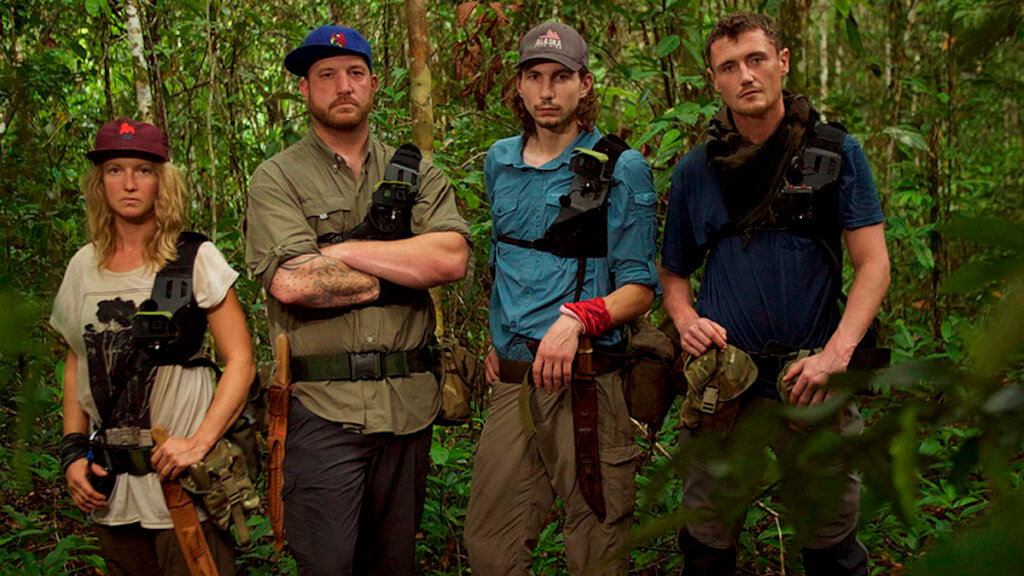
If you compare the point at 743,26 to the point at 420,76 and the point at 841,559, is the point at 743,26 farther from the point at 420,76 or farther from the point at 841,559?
the point at 841,559

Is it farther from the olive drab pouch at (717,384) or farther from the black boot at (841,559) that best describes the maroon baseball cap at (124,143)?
the black boot at (841,559)

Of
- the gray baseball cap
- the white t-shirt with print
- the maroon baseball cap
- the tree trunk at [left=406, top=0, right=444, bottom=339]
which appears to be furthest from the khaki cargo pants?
the maroon baseball cap

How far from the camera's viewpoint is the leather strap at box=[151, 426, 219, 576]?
2947mm

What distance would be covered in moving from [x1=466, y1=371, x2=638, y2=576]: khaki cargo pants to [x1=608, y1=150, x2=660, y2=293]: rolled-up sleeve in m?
0.42

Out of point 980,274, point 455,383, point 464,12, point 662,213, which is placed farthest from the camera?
point 662,213

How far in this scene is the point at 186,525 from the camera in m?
2.96

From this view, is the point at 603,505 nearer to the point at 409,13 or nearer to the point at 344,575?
the point at 344,575

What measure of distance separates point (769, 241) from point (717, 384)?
1.97 ft

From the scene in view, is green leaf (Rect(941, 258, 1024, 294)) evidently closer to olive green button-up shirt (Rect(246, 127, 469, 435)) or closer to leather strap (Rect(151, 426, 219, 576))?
olive green button-up shirt (Rect(246, 127, 469, 435))

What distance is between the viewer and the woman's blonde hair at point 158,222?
310cm

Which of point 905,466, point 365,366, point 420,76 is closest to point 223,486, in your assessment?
point 365,366

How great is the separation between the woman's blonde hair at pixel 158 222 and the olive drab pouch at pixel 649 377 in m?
1.82

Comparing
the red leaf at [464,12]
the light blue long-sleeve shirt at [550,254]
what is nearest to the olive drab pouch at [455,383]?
the light blue long-sleeve shirt at [550,254]

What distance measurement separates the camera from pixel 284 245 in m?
3.16
